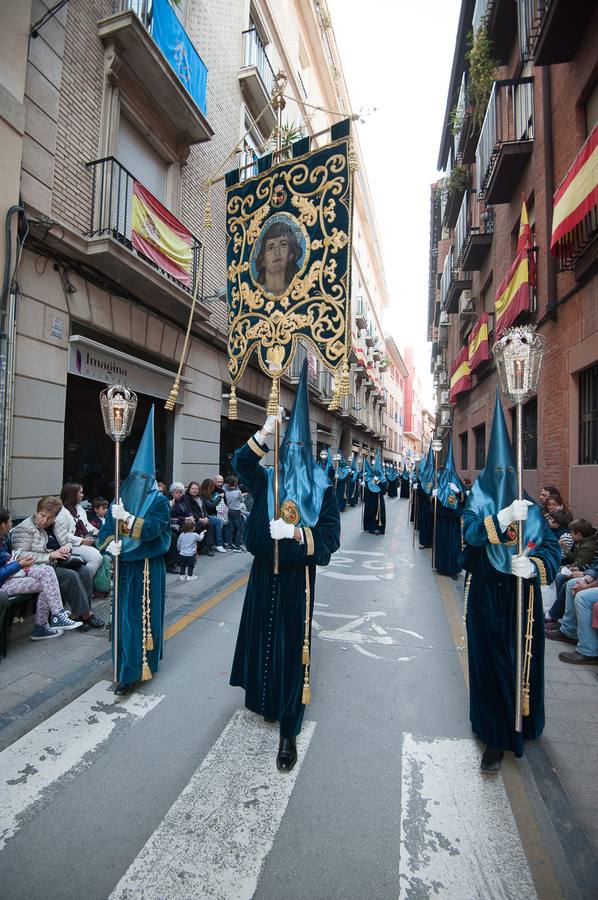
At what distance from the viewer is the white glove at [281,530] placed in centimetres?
300

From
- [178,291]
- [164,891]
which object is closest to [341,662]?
[164,891]

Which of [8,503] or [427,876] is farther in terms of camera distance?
[8,503]

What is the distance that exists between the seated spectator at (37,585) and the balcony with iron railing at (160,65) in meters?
8.19

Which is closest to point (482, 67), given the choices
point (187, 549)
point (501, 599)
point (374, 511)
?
point (374, 511)

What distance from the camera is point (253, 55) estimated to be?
505 inches

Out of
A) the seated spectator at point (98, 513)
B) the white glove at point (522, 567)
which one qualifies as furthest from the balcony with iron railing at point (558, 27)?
the seated spectator at point (98, 513)

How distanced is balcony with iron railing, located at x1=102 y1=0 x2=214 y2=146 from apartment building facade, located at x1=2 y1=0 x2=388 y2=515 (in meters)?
0.03

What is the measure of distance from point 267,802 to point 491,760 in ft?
4.56

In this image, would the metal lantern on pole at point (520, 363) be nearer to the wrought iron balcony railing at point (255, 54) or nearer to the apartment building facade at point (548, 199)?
the apartment building facade at point (548, 199)

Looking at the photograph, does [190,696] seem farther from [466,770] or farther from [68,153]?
[68,153]

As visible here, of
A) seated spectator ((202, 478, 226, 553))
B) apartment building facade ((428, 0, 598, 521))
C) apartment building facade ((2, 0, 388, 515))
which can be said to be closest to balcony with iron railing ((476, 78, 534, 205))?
apartment building facade ((428, 0, 598, 521))

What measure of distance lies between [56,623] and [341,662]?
2.98 m

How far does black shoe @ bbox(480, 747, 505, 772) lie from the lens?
9.13 feet

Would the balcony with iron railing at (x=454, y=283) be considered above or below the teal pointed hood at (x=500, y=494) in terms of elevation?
above
